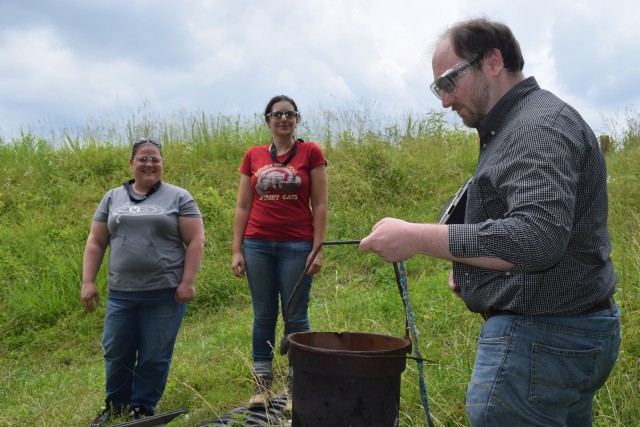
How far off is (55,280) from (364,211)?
4.45 metres

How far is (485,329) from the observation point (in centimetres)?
233

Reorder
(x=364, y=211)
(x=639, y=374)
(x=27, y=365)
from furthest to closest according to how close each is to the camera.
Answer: (x=364, y=211), (x=27, y=365), (x=639, y=374)

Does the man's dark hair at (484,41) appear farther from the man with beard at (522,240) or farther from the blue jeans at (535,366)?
the blue jeans at (535,366)

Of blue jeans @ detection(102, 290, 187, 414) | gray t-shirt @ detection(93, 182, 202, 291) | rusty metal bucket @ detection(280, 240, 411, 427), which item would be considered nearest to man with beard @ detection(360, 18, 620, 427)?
rusty metal bucket @ detection(280, 240, 411, 427)

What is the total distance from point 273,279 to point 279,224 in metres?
0.41

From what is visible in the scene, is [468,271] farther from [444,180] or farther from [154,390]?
[444,180]

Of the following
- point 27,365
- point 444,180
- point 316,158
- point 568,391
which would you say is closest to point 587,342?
point 568,391

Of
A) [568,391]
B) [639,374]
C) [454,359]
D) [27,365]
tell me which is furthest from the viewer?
[27,365]

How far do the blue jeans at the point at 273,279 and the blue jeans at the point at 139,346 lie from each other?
594mm

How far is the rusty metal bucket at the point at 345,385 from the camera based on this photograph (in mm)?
2486

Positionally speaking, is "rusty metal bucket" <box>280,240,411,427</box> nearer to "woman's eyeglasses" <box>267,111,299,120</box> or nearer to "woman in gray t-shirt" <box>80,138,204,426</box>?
"woman in gray t-shirt" <box>80,138,204,426</box>

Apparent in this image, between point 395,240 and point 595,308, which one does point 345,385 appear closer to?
point 395,240

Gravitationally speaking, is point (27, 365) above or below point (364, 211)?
below

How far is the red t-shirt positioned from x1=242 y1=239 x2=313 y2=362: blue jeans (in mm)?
75
